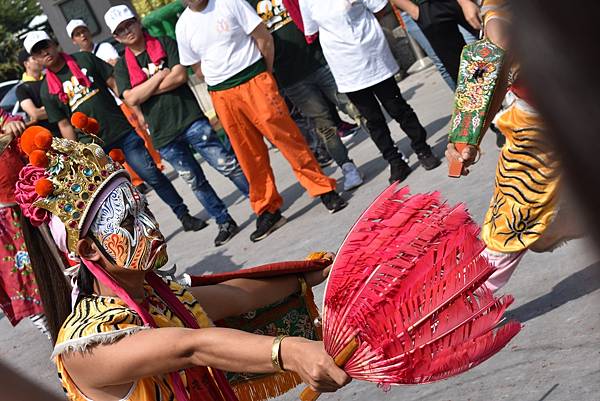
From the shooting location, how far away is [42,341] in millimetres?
7570

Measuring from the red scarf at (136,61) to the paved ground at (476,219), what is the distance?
1.65 metres

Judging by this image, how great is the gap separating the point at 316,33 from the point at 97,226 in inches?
198

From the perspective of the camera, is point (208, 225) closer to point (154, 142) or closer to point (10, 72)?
point (154, 142)

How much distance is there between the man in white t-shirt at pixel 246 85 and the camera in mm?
6766

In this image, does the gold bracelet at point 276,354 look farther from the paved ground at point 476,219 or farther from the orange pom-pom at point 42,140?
the orange pom-pom at point 42,140

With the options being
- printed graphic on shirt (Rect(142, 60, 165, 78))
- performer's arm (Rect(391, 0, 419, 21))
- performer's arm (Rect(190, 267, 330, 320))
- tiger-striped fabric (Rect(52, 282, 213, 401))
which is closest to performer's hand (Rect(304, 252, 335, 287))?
Result: performer's arm (Rect(190, 267, 330, 320))

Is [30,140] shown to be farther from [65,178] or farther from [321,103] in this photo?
[321,103]

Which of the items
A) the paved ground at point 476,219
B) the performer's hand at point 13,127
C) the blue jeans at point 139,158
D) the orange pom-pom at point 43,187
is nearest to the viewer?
the orange pom-pom at point 43,187

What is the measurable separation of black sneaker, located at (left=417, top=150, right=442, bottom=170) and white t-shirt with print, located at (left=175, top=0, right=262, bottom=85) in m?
1.57

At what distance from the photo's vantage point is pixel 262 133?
283 inches

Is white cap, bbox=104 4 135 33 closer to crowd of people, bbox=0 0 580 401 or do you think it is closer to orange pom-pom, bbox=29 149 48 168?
crowd of people, bbox=0 0 580 401

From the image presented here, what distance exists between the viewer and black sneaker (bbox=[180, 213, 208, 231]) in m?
9.02

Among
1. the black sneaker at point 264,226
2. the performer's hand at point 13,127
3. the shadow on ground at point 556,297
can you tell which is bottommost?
the black sneaker at point 264,226

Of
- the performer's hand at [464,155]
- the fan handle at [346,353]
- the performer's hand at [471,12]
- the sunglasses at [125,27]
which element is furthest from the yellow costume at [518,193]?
the sunglasses at [125,27]
